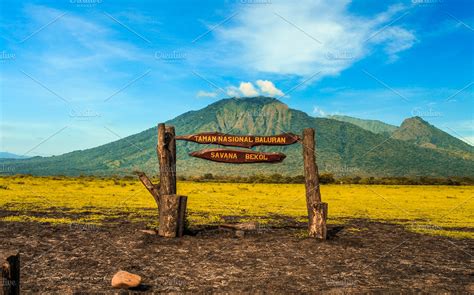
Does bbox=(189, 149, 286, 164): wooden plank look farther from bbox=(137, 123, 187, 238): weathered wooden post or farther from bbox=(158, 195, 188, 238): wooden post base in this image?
bbox=(158, 195, 188, 238): wooden post base

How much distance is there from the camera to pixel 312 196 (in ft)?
53.2

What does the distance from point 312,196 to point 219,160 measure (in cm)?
415

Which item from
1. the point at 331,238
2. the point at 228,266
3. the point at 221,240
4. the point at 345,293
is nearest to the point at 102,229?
the point at 221,240

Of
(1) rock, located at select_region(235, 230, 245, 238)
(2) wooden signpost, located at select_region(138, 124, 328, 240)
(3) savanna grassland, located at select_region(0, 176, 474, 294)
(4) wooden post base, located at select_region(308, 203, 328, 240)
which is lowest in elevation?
(3) savanna grassland, located at select_region(0, 176, 474, 294)

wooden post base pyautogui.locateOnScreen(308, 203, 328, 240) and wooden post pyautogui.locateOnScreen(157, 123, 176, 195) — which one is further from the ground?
wooden post pyautogui.locateOnScreen(157, 123, 176, 195)

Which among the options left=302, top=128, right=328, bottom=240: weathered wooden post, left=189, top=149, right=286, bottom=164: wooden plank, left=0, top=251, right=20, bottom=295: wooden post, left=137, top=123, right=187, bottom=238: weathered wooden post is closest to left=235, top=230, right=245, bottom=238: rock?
left=137, top=123, right=187, bottom=238: weathered wooden post

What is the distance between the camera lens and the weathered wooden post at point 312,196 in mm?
15789

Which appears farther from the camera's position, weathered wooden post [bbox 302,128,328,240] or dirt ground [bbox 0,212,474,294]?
weathered wooden post [bbox 302,128,328,240]

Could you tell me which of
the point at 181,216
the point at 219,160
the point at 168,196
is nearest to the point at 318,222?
the point at 219,160

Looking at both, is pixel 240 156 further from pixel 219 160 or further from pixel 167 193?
pixel 167 193

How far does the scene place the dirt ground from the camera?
33.3ft

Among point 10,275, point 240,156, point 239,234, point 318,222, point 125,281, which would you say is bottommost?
point 125,281

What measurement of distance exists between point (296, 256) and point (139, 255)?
4.99 meters

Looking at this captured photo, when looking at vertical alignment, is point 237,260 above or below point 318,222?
below
